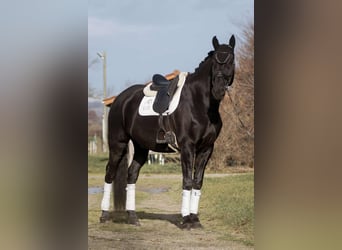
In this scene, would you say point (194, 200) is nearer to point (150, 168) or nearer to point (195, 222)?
point (195, 222)

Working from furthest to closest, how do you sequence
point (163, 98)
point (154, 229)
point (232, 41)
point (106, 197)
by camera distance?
point (163, 98) < point (106, 197) < point (154, 229) < point (232, 41)

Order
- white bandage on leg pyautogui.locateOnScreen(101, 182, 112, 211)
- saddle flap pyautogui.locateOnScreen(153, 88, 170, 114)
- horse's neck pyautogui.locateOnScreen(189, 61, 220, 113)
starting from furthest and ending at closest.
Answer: saddle flap pyautogui.locateOnScreen(153, 88, 170, 114), white bandage on leg pyautogui.locateOnScreen(101, 182, 112, 211), horse's neck pyautogui.locateOnScreen(189, 61, 220, 113)

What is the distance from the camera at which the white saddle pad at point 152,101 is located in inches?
58.4

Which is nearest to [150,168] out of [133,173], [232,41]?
[133,173]

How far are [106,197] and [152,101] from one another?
16.0 inches

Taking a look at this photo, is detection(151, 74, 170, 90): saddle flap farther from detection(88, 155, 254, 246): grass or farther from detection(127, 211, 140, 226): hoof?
detection(127, 211, 140, 226): hoof

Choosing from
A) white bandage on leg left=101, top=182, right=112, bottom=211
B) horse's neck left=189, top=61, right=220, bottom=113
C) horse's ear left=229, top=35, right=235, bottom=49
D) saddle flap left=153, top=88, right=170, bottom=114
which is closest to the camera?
horse's ear left=229, top=35, right=235, bottom=49

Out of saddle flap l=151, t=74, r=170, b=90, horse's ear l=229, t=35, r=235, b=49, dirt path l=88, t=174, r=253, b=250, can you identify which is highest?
horse's ear l=229, t=35, r=235, b=49

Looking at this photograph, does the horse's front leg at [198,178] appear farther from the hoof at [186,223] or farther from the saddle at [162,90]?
the saddle at [162,90]

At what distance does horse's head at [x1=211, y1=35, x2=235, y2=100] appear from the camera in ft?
4.18

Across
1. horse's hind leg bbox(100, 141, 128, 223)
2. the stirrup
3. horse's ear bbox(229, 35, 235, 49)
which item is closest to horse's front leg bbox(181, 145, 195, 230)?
the stirrup

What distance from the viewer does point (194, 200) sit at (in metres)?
1.45
